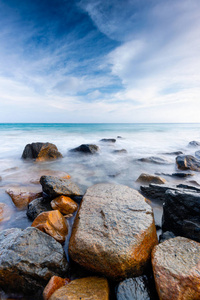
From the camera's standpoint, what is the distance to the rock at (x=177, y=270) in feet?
4.75

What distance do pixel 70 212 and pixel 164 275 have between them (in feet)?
6.85

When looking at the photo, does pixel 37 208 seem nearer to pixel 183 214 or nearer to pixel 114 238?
pixel 114 238

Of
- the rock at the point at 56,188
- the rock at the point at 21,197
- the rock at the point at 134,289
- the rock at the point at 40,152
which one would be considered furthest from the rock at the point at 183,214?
the rock at the point at 40,152

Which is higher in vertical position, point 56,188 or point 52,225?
point 56,188

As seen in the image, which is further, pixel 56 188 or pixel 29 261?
pixel 56 188

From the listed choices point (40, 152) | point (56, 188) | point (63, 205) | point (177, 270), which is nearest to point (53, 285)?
point (177, 270)

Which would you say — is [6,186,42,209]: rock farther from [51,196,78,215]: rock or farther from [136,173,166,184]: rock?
[136,173,166,184]: rock

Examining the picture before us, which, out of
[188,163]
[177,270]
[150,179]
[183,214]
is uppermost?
[183,214]

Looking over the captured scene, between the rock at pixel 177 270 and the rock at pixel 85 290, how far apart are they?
1.89 ft

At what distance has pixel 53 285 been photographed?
166cm

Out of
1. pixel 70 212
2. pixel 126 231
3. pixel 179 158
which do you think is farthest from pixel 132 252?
pixel 179 158

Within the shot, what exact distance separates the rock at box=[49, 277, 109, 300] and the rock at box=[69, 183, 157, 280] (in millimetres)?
108

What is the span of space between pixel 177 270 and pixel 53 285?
1.39 m

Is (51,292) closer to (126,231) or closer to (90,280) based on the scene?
(90,280)
